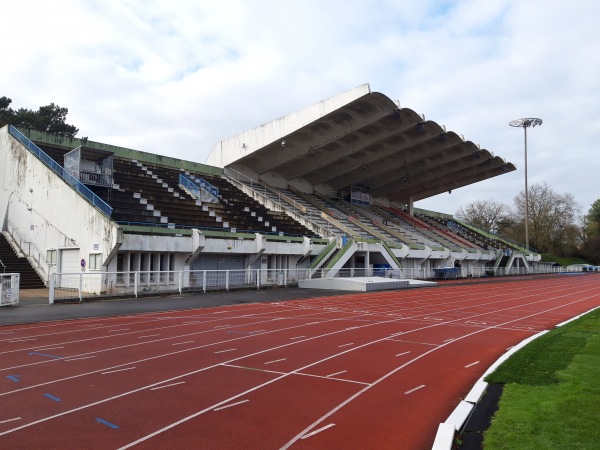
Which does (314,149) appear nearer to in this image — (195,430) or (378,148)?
(378,148)

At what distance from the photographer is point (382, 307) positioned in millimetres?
18297

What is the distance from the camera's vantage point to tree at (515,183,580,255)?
7875 cm

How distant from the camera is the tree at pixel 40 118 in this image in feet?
148

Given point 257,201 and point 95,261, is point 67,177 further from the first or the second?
point 257,201

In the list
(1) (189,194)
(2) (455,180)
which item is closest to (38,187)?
(1) (189,194)

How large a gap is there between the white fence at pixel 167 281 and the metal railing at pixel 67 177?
3.06 m

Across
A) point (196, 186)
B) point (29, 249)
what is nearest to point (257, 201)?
point (196, 186)

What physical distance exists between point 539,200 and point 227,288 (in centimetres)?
7223

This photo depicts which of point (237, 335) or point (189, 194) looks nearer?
point (237, 335)

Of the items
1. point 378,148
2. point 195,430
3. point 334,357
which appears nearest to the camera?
point 195,430

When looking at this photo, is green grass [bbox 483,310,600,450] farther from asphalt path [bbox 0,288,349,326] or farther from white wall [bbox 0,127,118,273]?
white wall [bbox 0,127,118,273]

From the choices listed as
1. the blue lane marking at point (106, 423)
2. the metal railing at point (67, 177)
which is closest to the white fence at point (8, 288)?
the metal railing at point (67, 177)

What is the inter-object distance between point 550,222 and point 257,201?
61.6 m

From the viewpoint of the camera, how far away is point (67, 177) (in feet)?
74.9
